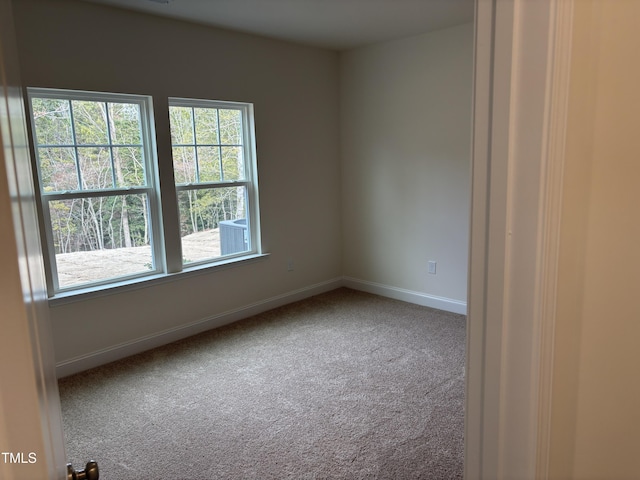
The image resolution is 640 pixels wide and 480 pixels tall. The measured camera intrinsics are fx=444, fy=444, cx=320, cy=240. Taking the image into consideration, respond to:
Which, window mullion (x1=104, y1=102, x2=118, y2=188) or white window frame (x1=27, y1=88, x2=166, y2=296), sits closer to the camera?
white window frame (x1=27, y1=88, x2=166, y2=296)

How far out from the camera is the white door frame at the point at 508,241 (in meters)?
0.67

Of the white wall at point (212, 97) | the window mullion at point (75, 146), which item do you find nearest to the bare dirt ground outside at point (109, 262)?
the white wall at point (212, 97)

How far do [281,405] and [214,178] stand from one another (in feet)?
6.91

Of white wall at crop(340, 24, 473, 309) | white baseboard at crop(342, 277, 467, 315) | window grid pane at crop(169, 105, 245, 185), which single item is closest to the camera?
window grid pane at crop(169, 105, 245, 185)

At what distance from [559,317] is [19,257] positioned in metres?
0.92

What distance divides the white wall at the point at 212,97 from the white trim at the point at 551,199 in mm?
3078

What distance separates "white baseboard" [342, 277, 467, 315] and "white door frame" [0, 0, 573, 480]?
132 inches

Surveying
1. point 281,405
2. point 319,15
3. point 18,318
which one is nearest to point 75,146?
point 319,15

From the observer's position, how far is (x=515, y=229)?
798 millimetres

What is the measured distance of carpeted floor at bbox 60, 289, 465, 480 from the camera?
7.19 ft

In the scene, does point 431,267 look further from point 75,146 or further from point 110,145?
point 75,146

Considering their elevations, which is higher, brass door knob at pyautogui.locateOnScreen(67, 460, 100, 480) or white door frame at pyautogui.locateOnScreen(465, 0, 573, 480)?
white door frame at pyautogui.locateOnScreen(465, 0, 573, 480)

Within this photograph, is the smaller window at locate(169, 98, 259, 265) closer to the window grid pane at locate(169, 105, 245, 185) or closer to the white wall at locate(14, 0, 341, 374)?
the window grid pane at locate(169, 105, 245, 185)

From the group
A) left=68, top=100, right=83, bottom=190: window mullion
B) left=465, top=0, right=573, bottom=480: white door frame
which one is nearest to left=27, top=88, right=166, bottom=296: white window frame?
left=68, top=100, right=83, bottom=190: window mullion
